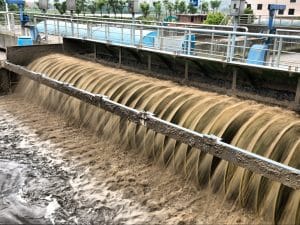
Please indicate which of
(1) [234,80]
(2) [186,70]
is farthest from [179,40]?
(1) [234,80]

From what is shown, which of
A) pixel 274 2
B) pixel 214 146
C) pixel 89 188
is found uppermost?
pixel 274 2

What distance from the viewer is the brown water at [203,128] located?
5824 mm

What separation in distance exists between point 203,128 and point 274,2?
42284 mm

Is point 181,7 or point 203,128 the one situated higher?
point 181,7

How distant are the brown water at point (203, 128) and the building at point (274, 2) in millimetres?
35766

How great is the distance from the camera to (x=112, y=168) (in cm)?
754

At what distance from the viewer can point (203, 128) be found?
7.07 m

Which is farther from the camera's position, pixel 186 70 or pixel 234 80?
pixel 186 70

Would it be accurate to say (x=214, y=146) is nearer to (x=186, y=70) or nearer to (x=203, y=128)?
(x=203, y=128)

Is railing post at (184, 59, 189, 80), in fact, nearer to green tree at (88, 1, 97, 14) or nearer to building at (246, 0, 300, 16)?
building at (246, 0, 300, 16)

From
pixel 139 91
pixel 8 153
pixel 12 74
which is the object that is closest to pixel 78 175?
pixel 8 153

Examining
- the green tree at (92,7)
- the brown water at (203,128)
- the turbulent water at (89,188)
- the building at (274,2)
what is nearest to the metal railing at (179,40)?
the brown water at (203,128)

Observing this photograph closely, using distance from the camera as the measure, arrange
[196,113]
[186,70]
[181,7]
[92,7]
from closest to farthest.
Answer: [196,113], [186,70], [92,7], [181,7]

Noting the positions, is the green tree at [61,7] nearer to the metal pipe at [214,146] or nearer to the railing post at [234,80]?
the metal pipe at [214,146]
